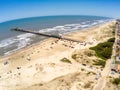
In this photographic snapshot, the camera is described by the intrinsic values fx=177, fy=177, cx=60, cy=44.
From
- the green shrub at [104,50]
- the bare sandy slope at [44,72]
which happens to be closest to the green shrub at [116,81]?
the bare sandy slope at [44,72]

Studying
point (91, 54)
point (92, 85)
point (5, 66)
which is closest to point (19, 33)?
point (5, 66)

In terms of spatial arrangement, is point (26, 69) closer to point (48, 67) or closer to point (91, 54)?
point (48, 67)

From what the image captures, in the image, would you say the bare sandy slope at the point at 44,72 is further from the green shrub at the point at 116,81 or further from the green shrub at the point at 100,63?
the green shrub at the point at 116,81

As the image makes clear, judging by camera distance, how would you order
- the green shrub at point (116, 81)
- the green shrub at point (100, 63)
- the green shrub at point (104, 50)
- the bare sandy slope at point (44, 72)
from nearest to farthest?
1. the bare sandy slope at point (44, 72)
2. the green shrub at point (116, 81)
3. the green shrub at point (100, 63)
4. the green shrub at point (104, 50)

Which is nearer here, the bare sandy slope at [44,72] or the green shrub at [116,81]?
the bare sandy slope at [44,72]

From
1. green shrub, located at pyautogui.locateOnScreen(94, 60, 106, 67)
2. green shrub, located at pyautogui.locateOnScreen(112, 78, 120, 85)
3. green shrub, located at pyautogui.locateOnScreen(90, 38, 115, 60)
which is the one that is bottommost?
green shrub, located at pyautogui.locateOnScreen(112, 78, 120, 85)

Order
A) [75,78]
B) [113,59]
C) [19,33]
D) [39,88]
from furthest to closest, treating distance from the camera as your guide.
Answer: [19,33] → [113,59] → [75,78] → [39,88]

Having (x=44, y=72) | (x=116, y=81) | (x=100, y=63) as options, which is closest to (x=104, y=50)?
(x=100, y=63)

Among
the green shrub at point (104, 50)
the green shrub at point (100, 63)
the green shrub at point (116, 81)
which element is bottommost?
the green shrub at point (116, 81)

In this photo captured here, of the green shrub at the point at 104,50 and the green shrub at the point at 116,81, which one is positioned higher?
the green shrub at the point at 104,50

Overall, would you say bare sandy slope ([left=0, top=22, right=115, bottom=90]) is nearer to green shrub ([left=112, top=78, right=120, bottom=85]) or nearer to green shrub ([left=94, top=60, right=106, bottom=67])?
green shrub ([left=94, top=60, right=106, bottom=67])

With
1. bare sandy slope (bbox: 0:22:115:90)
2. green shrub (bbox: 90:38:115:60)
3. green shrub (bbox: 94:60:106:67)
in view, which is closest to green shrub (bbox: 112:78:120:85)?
bare sandy slope (bbox: 0:22:115:90)
